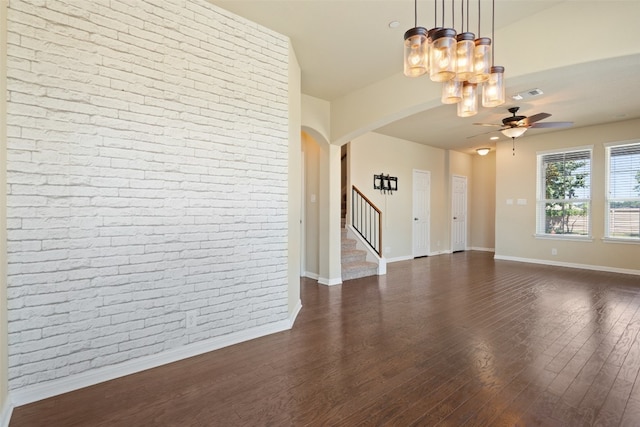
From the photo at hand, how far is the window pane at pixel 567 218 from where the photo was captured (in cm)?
648

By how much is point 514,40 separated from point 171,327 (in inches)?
160

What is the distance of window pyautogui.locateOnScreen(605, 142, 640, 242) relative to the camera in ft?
19.1

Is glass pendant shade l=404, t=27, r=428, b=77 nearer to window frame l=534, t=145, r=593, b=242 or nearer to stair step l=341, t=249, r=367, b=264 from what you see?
stair step l=341, t=249, r=367, b=264

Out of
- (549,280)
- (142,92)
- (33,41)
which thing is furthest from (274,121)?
(549,280)

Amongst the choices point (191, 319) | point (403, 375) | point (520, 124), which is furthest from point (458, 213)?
point (191, 319)

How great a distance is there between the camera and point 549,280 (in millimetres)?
5383

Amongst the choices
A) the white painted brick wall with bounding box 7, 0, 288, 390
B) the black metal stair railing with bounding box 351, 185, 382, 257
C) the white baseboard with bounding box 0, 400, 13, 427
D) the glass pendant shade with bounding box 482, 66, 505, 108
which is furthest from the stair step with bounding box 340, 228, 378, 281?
the white baseboard with bounding box 0, 400, 13, 427

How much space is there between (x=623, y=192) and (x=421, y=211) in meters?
3.85

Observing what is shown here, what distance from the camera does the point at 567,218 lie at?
6.73 meters

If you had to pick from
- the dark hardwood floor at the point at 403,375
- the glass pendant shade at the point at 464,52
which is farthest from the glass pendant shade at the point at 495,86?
the dark hardwood floor at the point at 403,375

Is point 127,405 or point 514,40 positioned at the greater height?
point 514,40

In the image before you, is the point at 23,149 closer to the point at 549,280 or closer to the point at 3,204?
the point at 3,204

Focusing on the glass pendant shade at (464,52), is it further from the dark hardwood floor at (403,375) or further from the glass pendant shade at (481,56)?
the dark hardwood floor at (403,375)

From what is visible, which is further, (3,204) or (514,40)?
(514,40)
